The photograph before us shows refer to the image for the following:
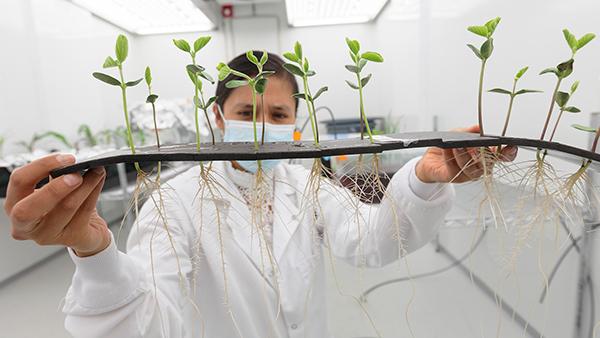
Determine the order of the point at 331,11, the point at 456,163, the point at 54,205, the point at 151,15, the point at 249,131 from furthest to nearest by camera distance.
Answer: the point at 331,11, the point at 151,15, the point at 249,131, the point at 456,163, the point at 54,205

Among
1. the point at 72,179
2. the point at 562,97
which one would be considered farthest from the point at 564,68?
the point at 72,179

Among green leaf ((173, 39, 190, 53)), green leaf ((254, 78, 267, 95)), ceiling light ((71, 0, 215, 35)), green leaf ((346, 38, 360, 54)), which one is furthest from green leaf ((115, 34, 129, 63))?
ceiling light ((71, 0, 215, 35))

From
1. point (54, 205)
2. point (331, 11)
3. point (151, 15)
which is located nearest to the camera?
point (54, 205)

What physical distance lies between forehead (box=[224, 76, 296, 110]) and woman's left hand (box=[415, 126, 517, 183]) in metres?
0.32

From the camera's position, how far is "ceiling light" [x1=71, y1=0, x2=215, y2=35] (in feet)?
7.49

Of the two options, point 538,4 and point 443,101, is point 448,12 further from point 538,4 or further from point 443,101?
point 538,4

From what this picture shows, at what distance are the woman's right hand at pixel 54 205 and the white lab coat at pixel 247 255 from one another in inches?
3.8

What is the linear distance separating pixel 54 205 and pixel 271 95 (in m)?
0.45

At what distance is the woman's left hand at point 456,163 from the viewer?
18.4 inches

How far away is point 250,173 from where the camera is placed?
74 centimetres

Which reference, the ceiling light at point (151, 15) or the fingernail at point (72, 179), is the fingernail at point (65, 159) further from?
the ceiling light at point (151, 15)

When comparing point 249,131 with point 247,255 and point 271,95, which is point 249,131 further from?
point 247,255

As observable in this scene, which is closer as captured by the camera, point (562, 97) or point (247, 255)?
point (562, 97)

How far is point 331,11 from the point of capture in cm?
266
